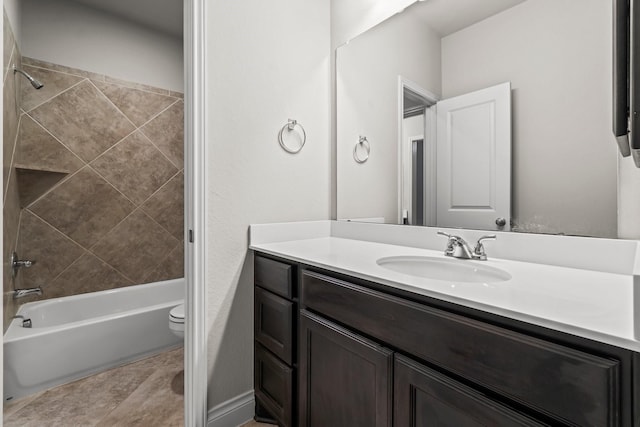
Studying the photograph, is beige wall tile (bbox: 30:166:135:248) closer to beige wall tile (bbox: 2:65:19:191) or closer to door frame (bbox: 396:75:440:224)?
beige wall tile (bbox: 2:65:19:191)

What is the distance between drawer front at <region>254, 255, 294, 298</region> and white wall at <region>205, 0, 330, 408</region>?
0.12 meters

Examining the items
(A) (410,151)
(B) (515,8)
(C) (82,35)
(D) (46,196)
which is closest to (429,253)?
(A) (410,151)

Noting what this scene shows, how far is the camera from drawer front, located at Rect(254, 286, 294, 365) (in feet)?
4.12

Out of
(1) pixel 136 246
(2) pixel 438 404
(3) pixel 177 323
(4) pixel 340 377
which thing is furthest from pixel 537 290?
(1) pixel 136 246

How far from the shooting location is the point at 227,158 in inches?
57.4

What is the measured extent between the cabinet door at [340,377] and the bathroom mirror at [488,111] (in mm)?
705

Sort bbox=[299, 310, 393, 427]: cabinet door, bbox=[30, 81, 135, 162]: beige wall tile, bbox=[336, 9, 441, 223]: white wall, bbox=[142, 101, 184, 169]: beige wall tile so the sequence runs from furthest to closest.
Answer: bbox=[142, 101, 184, 169]: beige wall tile
bbox=[30, 81, 135, 162]: beige wall tile
bbox=[336, 9, 441, 223]: white wall
bbox=[299, 310, 393, 427]: cabinet door

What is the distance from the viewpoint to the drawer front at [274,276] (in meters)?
1.25

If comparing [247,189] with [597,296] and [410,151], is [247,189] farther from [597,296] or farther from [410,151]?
[597,296]

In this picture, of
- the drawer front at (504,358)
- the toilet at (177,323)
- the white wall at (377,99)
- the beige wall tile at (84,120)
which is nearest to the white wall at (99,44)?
the beige wall tile at (84,120)

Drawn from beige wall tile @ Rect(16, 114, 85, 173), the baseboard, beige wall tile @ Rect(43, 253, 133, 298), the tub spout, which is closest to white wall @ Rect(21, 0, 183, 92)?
beige wall tile @ Rect(16, 114, 85, 173)

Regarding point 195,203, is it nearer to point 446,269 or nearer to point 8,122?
point 446,269

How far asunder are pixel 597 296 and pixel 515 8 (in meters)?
1.05

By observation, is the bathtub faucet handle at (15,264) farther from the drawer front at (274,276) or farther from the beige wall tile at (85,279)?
the drawer front at (274,276)
